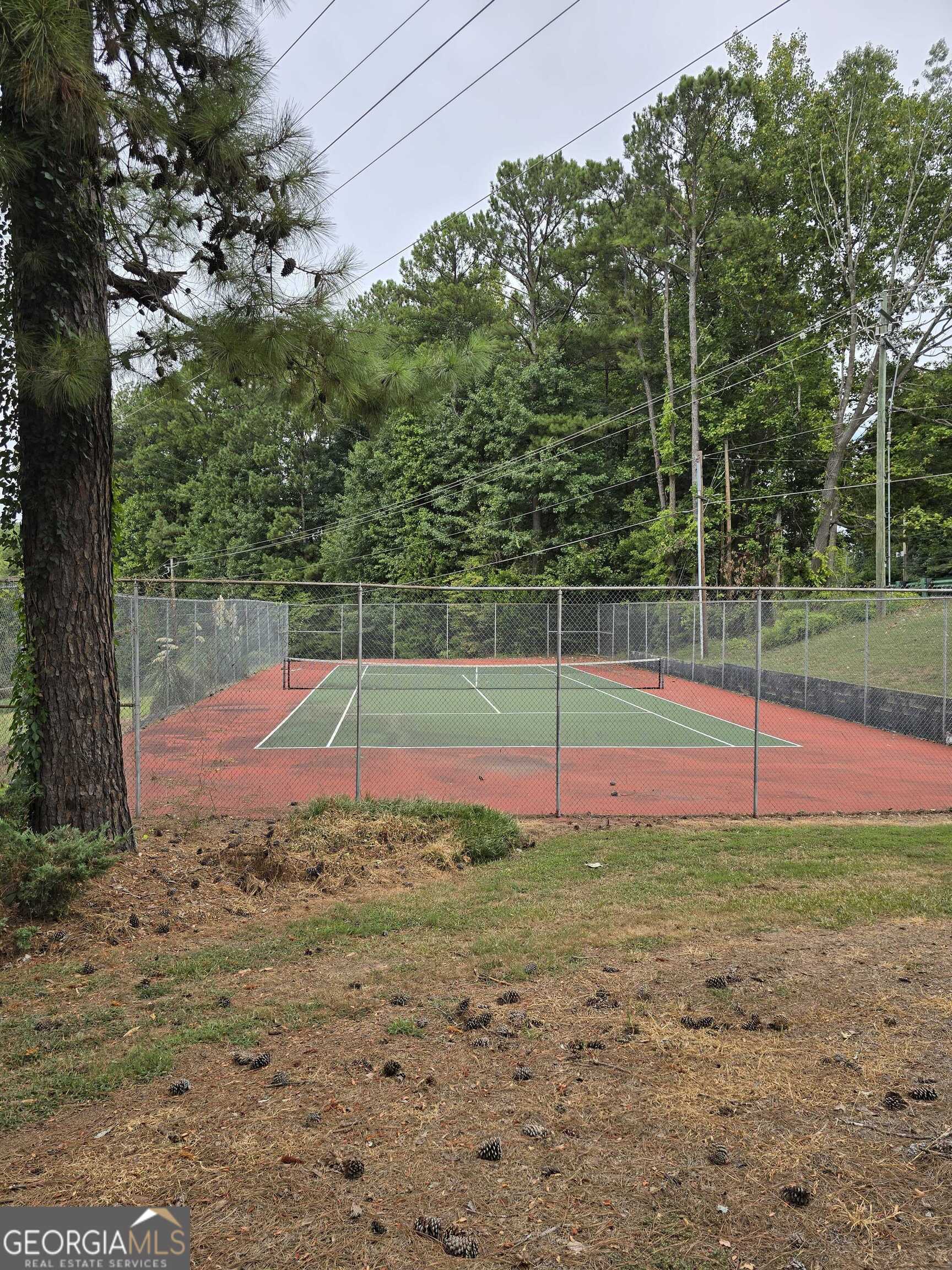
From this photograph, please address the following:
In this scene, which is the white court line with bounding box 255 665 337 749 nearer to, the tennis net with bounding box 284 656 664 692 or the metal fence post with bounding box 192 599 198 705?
the tennis net with bounding box 284 656 664 692

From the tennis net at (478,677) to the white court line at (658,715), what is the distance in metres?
0.30

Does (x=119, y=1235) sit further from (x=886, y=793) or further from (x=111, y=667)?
(x=886, y=793)

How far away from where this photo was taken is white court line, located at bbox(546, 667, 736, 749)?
50.9ft

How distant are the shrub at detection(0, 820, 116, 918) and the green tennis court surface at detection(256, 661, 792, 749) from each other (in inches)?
283

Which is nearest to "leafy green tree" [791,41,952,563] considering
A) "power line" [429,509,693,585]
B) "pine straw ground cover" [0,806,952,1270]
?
"power line" [429,509,693,585]

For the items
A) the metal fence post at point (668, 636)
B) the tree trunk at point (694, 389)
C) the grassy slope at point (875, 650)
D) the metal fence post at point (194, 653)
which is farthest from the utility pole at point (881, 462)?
the metal fence post at point (194, 653)

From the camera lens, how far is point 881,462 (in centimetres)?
2334

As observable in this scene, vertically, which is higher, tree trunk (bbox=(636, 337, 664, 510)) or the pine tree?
tree trunk (bbox=(636, 337, 664, 510))

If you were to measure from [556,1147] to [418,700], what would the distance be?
18936 millimetres

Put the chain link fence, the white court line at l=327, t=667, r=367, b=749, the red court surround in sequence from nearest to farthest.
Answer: the red court surround → the chain link fence → the white court line at l=327, t=667, r=367, b=749

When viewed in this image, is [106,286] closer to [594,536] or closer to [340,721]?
[340,721]

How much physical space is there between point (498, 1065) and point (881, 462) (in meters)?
23.5

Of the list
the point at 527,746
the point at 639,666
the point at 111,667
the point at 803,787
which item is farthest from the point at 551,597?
the point at 111,667

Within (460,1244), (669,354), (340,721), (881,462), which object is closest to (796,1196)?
(460,1244)
